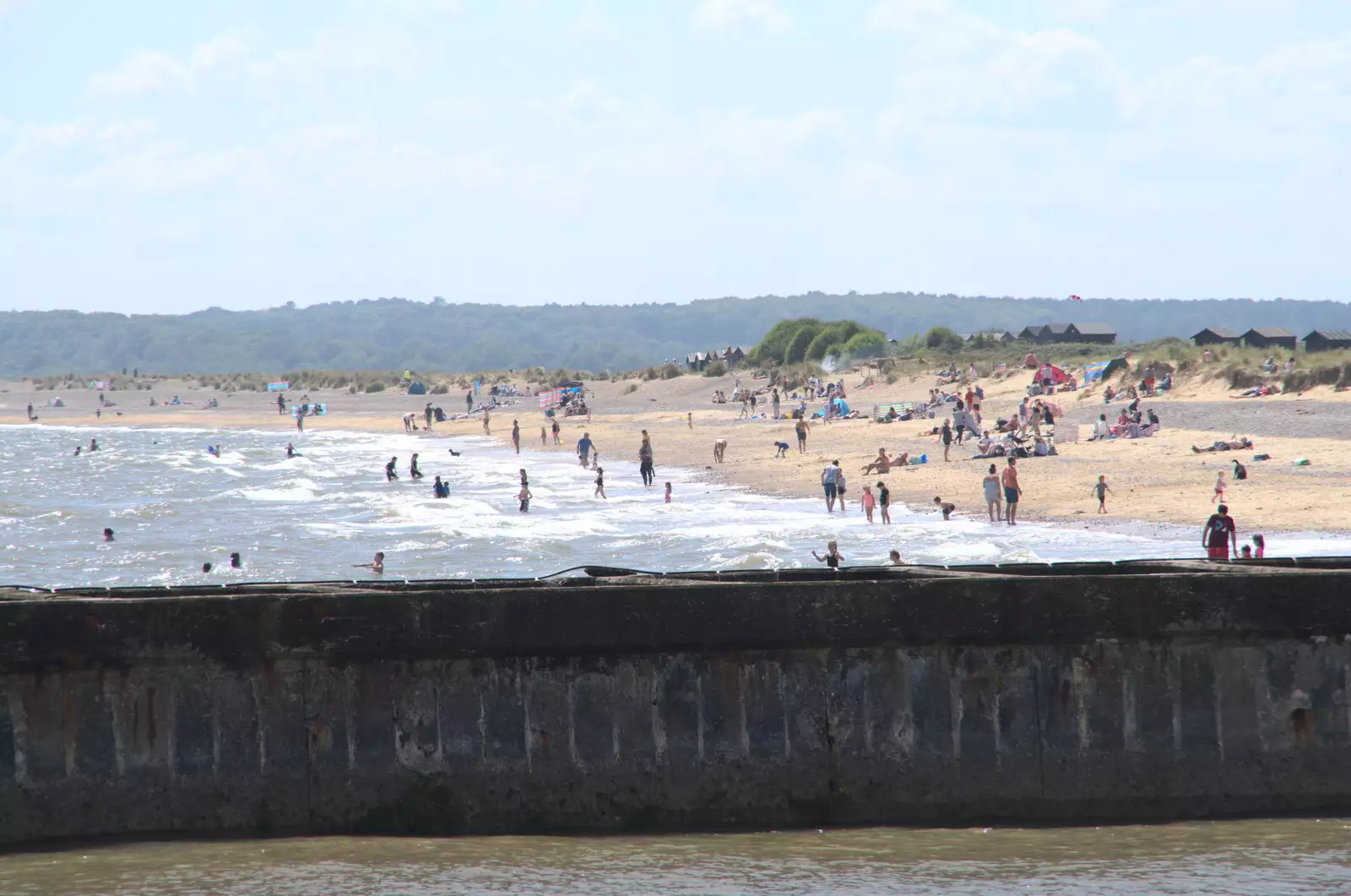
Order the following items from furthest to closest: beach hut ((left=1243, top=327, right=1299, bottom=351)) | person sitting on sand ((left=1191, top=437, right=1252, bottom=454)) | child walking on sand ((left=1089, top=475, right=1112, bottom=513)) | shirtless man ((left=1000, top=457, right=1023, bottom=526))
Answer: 1. beach hut ((left=1243, top=327, right=1299, bottom=351))
2. person sitting on sand ((left=1191, top=437, right=1252, bottom=454))
3. child walking on sand ((left=1089, top=475, right=1112, bottom=513))
4. shirtless man ((left=1000, top=457, right=1023, bottom=526))

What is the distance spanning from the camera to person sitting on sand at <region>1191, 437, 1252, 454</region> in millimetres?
37156

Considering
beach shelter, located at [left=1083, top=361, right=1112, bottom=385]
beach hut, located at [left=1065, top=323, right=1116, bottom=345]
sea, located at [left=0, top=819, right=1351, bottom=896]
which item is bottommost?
sea, located at [left=0, top=819, right=1351, bottom=896]

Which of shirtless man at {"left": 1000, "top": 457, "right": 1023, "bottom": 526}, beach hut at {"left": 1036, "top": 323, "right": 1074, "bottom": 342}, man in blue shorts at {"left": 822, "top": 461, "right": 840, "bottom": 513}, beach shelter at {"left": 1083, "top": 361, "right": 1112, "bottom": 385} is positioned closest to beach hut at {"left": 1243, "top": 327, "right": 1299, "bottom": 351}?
beach hut at {"left": 1036, "top": 323, "right": 1074, "bottom": 342}

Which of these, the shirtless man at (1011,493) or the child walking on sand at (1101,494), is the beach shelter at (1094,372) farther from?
the shirtless man at (1011,493)

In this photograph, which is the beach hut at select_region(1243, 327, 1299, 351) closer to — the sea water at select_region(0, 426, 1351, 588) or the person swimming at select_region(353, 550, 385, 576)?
the sea water at select_region(0, 426, 1351, 588)

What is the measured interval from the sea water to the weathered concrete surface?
7599 mm

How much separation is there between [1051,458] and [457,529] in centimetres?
1689

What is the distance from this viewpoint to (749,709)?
7754 mm

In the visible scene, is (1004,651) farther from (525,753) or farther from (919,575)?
(525,753)

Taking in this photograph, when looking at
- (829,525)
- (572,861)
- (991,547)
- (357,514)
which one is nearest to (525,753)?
(572,861)

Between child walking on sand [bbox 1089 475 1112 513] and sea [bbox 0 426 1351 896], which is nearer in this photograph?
sea [bbox 0 426 1351 896]

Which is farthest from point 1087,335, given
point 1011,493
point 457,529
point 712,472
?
point 457,529

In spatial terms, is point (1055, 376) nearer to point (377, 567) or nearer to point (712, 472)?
point (712, 472)

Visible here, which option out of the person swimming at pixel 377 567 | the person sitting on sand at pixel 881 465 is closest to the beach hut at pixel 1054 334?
the person sitting on sand at pixel 881 465
